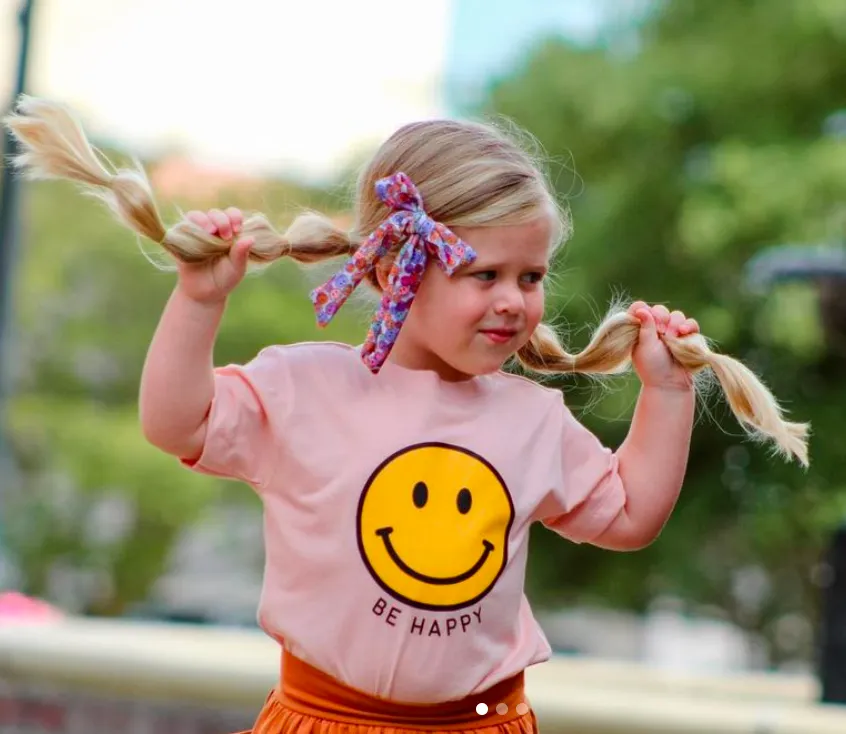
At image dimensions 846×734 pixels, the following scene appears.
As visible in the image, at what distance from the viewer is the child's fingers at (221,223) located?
6.35 feet

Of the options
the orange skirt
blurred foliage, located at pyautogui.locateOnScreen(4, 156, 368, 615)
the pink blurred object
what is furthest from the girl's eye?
blurred foliage, located at pyautogui.locateOnScreen(4, 156, 368, 615)

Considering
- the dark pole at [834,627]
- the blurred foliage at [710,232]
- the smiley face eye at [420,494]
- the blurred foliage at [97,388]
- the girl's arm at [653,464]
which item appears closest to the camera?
the smiley face eye at [420,494]

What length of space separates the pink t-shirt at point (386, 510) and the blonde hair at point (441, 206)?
0.55 feet

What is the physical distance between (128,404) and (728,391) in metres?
15.9

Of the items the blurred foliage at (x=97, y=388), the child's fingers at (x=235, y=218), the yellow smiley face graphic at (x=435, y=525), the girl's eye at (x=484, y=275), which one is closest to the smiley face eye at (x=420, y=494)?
the yellow smiley face graphic at (x=435, y=525)

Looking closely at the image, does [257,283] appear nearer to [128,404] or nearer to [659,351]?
[128,404]

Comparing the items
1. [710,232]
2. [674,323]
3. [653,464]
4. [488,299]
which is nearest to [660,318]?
[674,323]

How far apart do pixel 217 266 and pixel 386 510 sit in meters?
0.38

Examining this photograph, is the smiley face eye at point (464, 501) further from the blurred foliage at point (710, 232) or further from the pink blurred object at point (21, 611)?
the blurred foliage at point (710, 232)

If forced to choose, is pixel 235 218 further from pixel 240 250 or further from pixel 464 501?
pixel 464 501

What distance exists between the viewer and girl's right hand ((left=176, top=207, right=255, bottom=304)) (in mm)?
1937

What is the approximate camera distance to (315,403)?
2.08m

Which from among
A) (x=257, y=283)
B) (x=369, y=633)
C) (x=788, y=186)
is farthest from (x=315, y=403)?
(x=257, y=283)

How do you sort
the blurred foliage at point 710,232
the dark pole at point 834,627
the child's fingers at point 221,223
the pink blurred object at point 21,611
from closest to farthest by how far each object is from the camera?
1. the child's fingers at point 221,223
2. the dark pole at point 834,627
3. the pink blurred object at point 21,611
4. the blurred foliage at point 710,232
